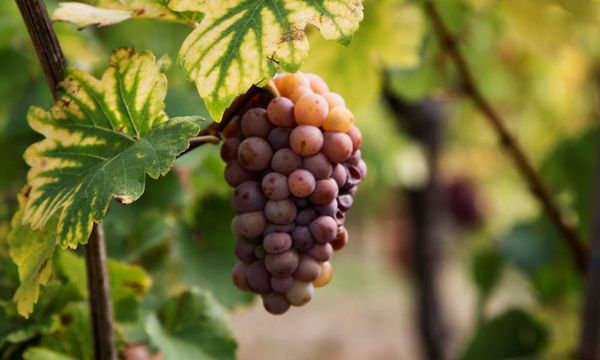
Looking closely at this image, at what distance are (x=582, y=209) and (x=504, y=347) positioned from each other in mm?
290

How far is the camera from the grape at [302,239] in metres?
0.61

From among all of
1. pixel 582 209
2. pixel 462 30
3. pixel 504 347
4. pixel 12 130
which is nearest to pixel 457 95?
pixel 462 30

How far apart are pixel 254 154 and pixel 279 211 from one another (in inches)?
1.9

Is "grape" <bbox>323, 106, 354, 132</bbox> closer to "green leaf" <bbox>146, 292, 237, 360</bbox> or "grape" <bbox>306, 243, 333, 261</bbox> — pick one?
"grape" <bbox>306, 243, 333, 261</bbox>

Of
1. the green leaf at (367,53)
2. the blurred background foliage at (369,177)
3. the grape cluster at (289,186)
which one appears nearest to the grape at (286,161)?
the grape cluster at (289,186)

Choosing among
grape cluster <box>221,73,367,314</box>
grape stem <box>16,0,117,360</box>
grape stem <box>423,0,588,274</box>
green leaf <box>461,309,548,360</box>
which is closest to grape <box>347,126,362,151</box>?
grape cluster <box>221,73,367,314</box>

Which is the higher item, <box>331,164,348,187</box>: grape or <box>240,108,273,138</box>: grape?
<box>240,108,273,138</box>: grape

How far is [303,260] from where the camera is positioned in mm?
617

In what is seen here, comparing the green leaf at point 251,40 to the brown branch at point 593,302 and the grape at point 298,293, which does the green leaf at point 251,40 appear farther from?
the brown branch at point 593,302

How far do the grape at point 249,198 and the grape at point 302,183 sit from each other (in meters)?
0.03

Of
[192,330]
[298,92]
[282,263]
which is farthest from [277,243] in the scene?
[192,330]

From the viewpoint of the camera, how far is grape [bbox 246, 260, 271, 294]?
621 millimetres

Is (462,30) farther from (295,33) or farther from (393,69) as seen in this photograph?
(295,33)

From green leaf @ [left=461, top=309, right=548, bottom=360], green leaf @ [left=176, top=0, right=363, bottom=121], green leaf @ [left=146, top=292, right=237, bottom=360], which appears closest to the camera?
green leaf @ [left=176, top=0, right=363, bottom=121]
